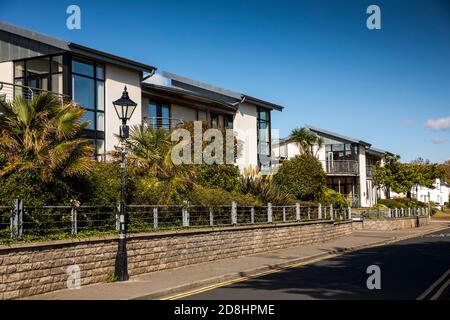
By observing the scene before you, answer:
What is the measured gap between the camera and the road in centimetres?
1174

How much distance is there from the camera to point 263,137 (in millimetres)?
39938

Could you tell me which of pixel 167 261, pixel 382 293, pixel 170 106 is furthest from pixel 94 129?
pixel 382 293

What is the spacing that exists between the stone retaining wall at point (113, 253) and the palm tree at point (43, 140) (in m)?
1.97

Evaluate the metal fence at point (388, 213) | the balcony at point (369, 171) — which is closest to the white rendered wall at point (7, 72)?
the metal fence at point (388, 213)

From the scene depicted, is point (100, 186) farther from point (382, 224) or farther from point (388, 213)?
point (388, 213)

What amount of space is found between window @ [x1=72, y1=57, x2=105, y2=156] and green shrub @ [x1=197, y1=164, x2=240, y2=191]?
14.8 ft

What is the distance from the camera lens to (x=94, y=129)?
24.8 m

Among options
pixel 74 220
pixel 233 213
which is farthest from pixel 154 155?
pixel 74 220

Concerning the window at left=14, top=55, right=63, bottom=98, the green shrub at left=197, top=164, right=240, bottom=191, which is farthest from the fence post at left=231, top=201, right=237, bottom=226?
the window at left=14, top=55, right=63, bottom=98

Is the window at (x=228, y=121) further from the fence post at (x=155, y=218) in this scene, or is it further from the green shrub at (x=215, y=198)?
the fence post at (x=155, y=218)

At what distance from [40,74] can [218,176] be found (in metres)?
8.39

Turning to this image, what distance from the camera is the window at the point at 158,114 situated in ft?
96.9
